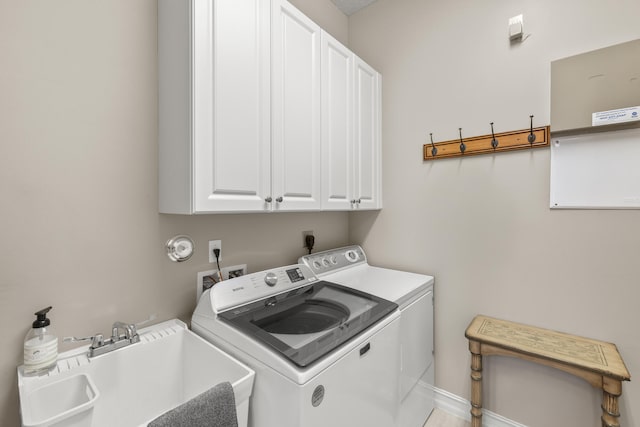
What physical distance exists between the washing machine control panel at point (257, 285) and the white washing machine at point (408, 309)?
0.48 feet

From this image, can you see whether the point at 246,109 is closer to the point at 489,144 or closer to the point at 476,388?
the point at 489,144

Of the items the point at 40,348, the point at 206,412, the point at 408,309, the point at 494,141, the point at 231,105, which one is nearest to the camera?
Result: the point at 206,412

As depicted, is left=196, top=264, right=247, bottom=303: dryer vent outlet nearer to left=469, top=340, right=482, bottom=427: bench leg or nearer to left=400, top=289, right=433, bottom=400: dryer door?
left=400, top=289, right=433, bottom=400: dryer door

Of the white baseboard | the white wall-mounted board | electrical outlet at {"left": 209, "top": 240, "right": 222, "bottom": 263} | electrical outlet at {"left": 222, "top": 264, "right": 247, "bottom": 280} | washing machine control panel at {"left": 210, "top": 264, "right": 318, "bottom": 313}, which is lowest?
the white baseboard

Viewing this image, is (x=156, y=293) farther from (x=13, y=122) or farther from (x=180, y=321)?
(x=13, y=122)

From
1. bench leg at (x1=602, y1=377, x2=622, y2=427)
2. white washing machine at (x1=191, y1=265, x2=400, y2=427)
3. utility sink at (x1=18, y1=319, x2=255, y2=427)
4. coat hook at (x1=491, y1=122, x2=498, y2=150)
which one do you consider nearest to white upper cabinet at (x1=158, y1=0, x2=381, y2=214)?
white washing machine at (x1=191, y1=265, x2=400, y2=427)

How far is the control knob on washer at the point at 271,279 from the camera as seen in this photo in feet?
4.73

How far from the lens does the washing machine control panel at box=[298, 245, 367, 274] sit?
A: 1.81 meters

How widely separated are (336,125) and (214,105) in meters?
0.82

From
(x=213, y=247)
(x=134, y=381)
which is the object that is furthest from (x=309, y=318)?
(x=134, y=381)

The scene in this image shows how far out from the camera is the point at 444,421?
179cm

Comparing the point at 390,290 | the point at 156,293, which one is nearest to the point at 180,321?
the point at 156,293

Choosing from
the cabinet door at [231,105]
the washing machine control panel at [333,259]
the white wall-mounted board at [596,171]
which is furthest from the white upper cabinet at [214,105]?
the white wall-mounted board at [596,171]

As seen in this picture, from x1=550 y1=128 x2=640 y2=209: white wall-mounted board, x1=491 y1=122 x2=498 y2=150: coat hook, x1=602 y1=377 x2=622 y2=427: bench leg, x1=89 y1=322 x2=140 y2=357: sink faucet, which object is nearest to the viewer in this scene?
x1=89 y1=322 x2=140 y2=357: sink faucet
